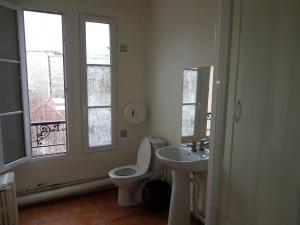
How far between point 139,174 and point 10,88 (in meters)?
1.75

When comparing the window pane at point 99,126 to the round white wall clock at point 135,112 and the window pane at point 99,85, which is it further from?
the round white wall clock at point 135,112

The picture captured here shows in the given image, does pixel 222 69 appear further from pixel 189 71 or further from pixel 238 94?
pixel 189 71

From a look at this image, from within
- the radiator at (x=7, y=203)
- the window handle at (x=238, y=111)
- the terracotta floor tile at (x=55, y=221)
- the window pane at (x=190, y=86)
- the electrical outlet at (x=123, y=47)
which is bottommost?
the terracotta floor tile at (x=55, y=221)

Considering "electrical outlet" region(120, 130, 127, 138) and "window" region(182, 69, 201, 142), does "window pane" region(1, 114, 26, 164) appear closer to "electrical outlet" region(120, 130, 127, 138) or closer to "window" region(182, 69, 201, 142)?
"electrical outlet" region(120, 130, 127, 138)

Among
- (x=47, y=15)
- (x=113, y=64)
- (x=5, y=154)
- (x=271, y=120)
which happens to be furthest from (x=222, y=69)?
(x=5, y=154)

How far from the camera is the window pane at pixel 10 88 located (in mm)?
2369

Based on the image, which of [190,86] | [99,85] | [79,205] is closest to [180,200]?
[190,86]

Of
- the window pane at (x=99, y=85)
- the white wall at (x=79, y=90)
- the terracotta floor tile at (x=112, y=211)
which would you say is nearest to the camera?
the terracotta floor tile at (x=112, y=211)

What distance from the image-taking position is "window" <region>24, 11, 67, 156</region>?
106 inches

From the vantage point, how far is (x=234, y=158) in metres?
1.67

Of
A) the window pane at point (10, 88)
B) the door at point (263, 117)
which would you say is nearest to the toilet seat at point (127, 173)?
the door at point (263, 117)

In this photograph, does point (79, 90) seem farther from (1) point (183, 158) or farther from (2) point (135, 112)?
(1) point (183, 158)

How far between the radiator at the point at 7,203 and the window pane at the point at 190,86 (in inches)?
77.5

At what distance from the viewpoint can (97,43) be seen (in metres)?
2.96
